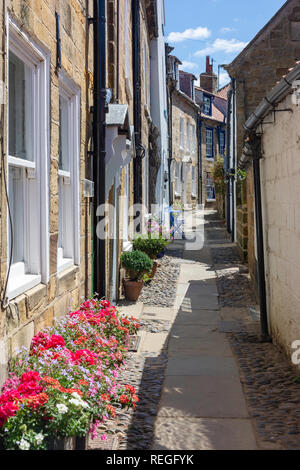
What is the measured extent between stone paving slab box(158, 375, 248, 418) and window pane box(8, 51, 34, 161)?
2331mm

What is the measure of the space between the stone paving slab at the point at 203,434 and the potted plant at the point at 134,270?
17.2 ft

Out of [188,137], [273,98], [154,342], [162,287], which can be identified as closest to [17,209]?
[273,98]

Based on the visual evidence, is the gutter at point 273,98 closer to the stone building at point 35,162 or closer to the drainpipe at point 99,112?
the drainpipe at point 99,112

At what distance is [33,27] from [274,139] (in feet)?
11.3

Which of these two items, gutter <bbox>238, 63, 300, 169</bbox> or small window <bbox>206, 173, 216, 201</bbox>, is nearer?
gutter <bbox>238, 63, 300, 169</bbox>

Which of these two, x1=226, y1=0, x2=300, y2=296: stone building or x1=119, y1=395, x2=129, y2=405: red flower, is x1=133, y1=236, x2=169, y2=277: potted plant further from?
x1=119, y1=395, x2=129, y2=405: red flower

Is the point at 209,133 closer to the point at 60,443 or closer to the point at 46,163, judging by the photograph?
the point at 46,163

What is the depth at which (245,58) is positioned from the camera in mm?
15258

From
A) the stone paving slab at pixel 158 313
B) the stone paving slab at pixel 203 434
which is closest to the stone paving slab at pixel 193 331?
the stone paving slab at pixel 158 313

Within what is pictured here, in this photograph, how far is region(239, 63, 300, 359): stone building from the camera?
18.0ft

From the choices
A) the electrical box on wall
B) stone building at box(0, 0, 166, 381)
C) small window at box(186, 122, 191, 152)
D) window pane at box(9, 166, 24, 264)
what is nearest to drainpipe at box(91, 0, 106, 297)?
stone building at box(0, 0, 166, 381)

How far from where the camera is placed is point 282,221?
247 inches

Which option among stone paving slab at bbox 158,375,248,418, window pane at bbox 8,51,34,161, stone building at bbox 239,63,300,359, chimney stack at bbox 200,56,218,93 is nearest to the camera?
window pane at bbox 8,51,34,161

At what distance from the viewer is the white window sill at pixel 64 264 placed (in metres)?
5.18
